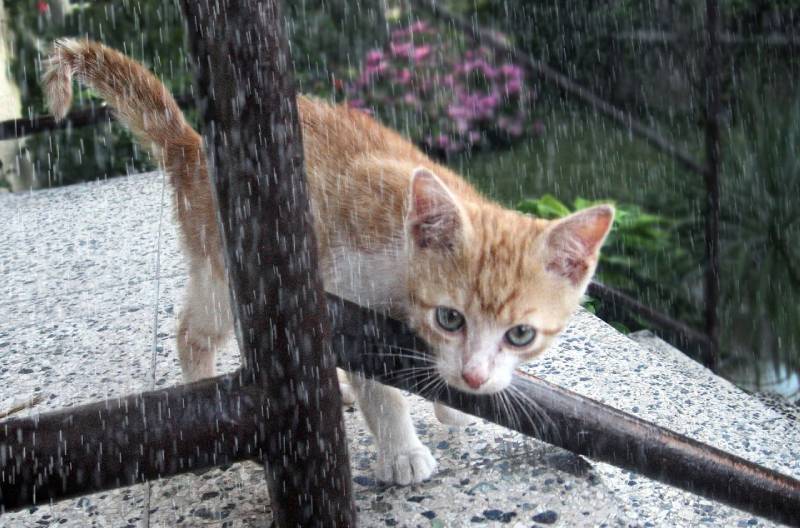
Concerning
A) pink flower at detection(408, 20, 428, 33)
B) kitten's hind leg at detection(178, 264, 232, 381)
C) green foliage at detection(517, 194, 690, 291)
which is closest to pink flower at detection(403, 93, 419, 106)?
pink flower at detection(408, 20, 428, 33)

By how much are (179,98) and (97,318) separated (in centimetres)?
190

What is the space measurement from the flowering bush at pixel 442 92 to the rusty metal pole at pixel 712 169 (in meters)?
2.31

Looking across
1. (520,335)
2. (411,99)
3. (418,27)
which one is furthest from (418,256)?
(418,27)

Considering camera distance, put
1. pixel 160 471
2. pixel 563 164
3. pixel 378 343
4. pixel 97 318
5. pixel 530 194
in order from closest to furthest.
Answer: pixel 160 471, pixel 378 343, pixel 97 318, pixel 530 194, pixel 563 164

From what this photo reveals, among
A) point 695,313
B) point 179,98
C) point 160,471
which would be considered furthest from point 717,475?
point 179,98

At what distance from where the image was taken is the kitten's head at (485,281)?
1.83 metres

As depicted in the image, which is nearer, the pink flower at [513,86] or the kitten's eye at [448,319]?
the kitten's eye at [448,319]

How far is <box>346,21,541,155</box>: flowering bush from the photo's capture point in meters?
5.59

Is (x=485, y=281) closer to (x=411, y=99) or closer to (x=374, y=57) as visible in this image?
(x=411, y=99)

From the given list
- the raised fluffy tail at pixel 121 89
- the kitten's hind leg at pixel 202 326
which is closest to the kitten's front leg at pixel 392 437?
the kitten's hind leg at pixel 202 326

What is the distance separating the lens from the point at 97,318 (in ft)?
9.30

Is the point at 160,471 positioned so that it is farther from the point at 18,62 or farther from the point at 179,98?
the point at 18,62

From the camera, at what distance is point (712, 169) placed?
3.24 metres

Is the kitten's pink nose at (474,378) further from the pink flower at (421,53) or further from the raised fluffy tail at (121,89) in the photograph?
the pink flower at (421,53)
